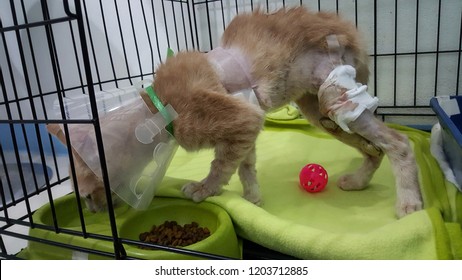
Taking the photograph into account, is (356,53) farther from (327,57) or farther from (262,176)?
(262,176)

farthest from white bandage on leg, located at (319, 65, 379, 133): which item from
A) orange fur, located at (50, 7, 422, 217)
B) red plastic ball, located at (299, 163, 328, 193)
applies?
red plastic ball, located at (299, 163, 328, 193)

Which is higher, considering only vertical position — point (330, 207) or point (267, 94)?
point (267, 94)

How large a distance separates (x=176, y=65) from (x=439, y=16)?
140cm

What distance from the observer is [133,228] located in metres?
1.24

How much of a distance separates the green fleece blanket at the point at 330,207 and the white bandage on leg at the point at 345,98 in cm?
31

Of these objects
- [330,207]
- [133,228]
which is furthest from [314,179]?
[133,228]

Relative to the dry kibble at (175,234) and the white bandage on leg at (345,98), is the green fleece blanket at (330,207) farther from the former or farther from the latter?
the white bandage on leg at (345,98)

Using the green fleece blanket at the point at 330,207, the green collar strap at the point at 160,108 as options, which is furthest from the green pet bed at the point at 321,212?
the green collar strap at the point at 160,108

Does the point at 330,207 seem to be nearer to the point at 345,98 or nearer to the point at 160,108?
the point at 345,98

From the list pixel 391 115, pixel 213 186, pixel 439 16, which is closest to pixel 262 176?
pixel 213 186

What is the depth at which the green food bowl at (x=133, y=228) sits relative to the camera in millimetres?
990

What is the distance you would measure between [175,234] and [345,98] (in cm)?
69

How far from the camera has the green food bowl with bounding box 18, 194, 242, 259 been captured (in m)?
0.99

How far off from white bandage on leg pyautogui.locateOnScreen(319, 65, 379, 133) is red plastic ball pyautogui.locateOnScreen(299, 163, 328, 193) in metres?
0.26
